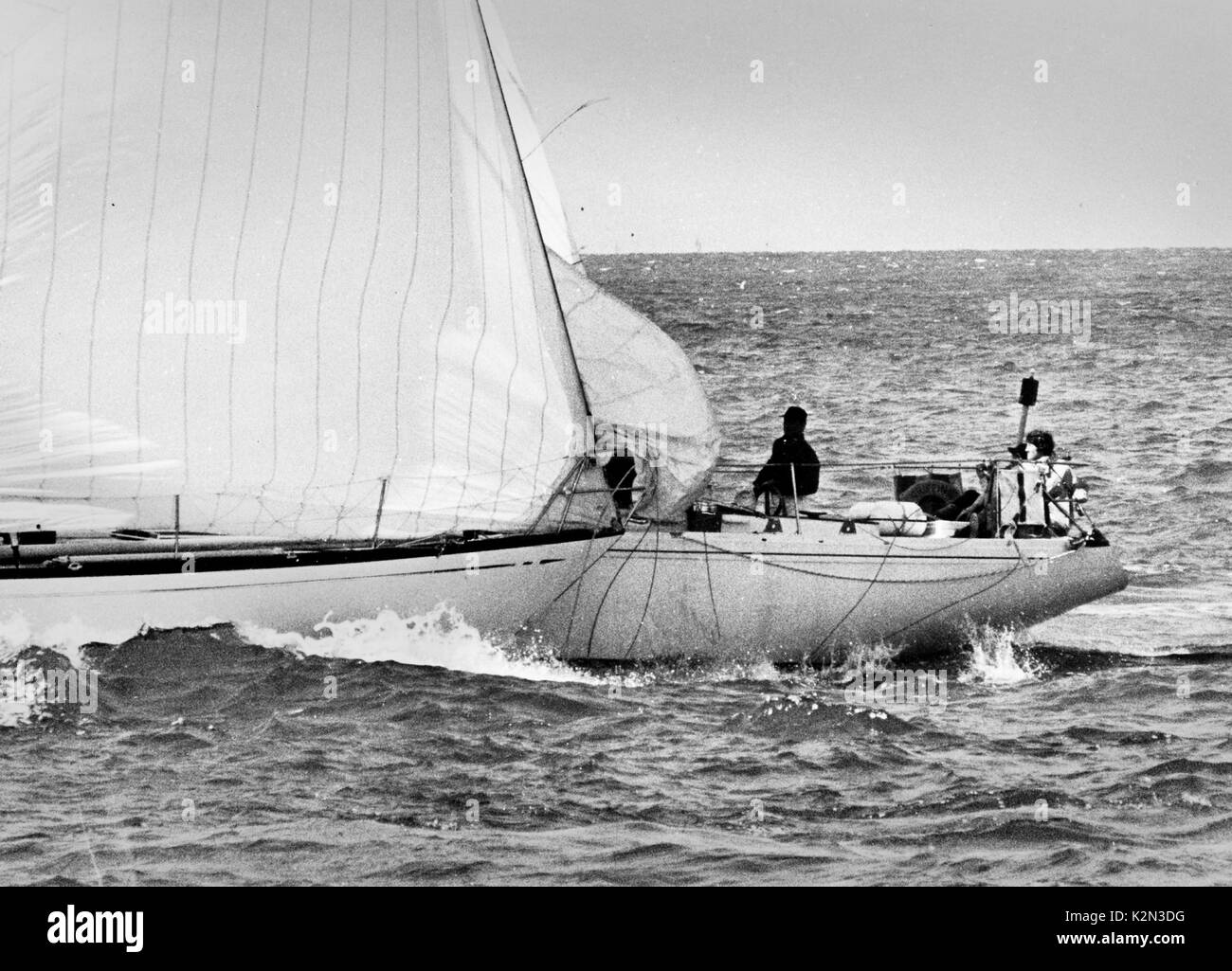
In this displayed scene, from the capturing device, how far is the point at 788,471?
54.6ft

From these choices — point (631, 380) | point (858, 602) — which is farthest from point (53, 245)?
point (858, 602)

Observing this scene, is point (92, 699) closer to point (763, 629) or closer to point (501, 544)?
point (501, 544)

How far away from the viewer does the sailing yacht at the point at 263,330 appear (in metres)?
14.5

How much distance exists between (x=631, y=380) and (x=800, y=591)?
244 cm

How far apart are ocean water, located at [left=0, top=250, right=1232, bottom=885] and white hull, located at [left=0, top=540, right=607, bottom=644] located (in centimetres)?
15

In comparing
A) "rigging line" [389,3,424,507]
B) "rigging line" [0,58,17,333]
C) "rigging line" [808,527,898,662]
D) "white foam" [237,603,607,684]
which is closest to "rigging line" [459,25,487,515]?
"rigging line" [389,3,424,507]

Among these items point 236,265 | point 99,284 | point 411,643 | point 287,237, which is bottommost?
point 411,643

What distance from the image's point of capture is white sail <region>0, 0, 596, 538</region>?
1449 cm

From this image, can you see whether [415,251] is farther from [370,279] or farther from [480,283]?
[480,283]

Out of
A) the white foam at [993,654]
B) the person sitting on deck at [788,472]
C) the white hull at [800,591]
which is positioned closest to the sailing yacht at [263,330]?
the white hull at [800,591]

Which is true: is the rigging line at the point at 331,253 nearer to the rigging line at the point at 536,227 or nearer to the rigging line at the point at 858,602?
the rigging line at the point at 536,227

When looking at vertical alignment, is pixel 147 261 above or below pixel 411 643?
Result: above

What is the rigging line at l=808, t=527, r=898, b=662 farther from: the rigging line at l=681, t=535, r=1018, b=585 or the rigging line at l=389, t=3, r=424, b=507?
the rigging line at l=389, t=3, r=424, b=507

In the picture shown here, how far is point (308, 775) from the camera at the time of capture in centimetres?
1139
